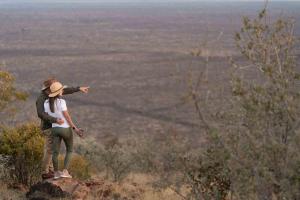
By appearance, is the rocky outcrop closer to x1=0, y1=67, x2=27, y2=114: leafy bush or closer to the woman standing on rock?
the woman standing on rock

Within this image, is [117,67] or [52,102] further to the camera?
[117,67]

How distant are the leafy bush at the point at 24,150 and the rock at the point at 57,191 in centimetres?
104

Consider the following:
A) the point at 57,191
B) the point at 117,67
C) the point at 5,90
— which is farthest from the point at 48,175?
the point at 117,67

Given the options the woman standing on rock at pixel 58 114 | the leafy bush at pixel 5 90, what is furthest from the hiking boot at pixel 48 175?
the leafy bush at pixel 5 90

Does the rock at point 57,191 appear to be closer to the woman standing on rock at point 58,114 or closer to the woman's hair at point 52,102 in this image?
the woman standing on rock at point 58,114

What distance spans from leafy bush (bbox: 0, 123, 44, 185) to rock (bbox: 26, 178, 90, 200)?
1.04m

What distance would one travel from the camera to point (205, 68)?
5555mm

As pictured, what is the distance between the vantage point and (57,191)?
876 centimetres

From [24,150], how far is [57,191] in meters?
1.42

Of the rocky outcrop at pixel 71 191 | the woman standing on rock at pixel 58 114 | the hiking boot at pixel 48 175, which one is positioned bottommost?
the rocky outcrop at pixel 71 191

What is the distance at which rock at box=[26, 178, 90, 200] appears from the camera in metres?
8.74

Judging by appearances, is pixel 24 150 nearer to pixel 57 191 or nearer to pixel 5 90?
pixel 57 191

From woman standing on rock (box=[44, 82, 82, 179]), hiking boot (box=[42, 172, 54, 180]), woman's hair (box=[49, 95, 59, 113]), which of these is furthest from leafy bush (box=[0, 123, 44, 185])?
woman's hair (box=[49, 95, 59, 113])

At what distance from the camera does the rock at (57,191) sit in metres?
8.74
